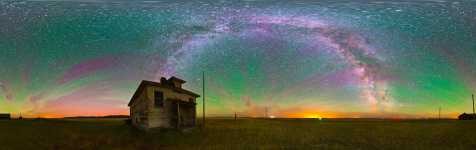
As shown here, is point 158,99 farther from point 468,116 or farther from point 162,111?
point 468,116

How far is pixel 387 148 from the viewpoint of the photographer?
101 ft

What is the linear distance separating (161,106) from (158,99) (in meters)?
0.87

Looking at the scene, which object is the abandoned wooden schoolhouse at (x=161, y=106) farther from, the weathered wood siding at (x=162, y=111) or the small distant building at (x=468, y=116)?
the small distant building at (x=468, y=116)

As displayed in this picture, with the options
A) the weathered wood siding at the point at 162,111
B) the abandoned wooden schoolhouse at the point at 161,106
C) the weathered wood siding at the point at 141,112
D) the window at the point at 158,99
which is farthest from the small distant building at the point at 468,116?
the window at the point at 158,99

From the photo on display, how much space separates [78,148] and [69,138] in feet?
17.9

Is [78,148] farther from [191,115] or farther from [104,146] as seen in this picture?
[191,115]

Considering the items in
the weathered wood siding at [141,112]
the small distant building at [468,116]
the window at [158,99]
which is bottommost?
the small distant building at [468,116]

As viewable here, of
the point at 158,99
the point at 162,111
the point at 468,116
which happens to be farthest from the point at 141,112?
the point at 468,116

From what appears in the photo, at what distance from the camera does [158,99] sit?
42.5 meters

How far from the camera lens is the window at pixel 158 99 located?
138 ft

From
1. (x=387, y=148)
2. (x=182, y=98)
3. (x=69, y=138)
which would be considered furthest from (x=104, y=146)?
Answer: (x=387, y=148)

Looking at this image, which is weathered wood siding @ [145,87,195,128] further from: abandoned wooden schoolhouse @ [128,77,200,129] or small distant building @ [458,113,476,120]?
small distant building @ [458,113,476,120]

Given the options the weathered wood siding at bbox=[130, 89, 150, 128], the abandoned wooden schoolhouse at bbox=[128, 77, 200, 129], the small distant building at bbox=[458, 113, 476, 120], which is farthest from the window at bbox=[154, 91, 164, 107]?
the small distant building at bbox=[458, 113, 476, 120]

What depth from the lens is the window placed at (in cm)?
4216
